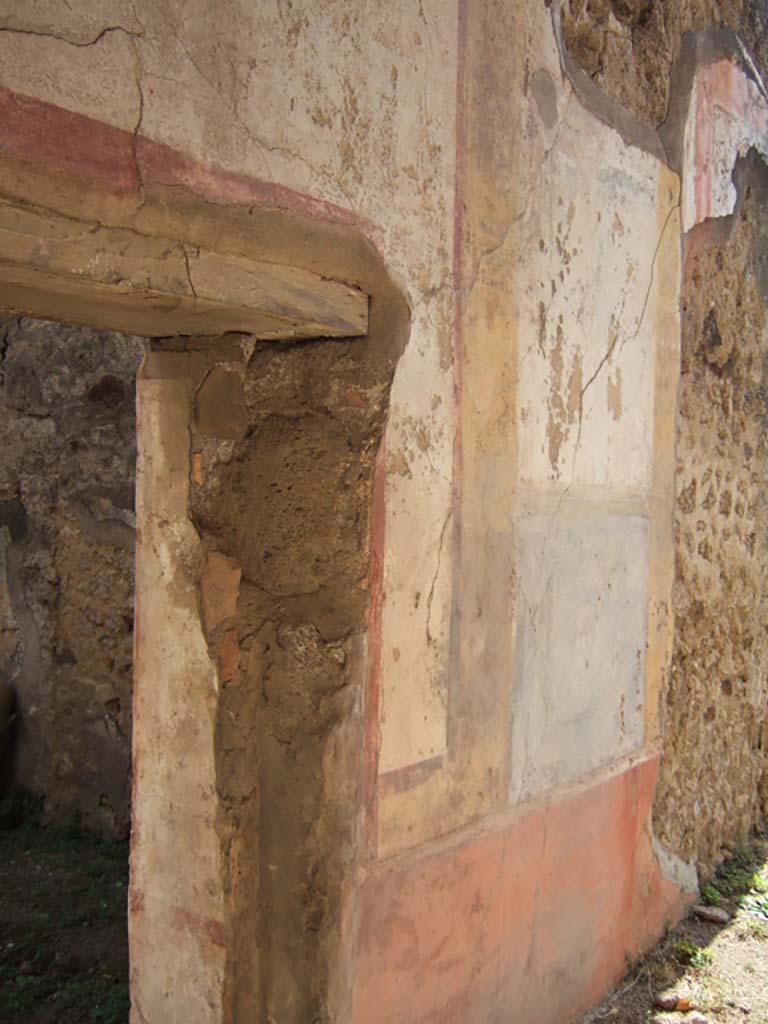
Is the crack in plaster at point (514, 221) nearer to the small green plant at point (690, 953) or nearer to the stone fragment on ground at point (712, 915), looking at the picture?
the small green plant at point (690, 953)

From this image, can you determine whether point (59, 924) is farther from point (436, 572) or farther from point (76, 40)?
point (76, 40)

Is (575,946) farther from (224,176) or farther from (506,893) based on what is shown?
(224,176)

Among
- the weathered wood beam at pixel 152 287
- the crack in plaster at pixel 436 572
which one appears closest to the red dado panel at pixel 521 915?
the crack in plaster at pixel 436 572

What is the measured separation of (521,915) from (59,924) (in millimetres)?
1540

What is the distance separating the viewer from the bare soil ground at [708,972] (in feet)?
9.25

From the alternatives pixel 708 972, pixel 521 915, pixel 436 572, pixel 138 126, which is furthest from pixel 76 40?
pixel 708 972

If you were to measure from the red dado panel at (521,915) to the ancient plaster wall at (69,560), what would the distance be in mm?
1686

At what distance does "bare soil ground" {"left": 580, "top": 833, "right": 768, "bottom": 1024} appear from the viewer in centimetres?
282

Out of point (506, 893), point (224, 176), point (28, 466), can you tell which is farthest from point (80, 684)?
point (224, 176)

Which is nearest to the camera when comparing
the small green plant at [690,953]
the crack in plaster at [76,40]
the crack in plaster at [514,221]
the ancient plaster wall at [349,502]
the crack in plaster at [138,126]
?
the crack in plaster at [76,40]

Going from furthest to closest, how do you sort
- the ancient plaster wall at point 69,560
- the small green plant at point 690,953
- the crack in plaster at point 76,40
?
the ancient plaster wall at point 69,560 < the small green plant at point 690,953 < the crack in plaster at point 76,40

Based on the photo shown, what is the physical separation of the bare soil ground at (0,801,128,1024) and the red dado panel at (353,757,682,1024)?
0.97m

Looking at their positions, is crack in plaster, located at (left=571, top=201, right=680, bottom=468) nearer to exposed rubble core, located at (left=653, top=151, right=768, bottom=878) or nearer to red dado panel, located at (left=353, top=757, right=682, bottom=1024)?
exposed rubble core, located at (left=653, top=151, right=768, bottom=878)

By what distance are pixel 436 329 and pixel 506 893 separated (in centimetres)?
134
